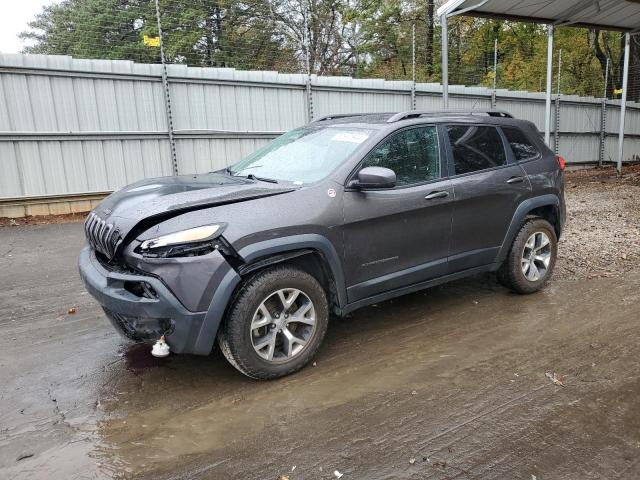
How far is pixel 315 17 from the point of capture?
2231 centimetres

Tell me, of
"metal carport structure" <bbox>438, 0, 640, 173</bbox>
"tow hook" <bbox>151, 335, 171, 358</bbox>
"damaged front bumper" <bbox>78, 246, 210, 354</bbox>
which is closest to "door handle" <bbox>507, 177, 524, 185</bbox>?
"damaged front bumper" <bbox>78, 246, 210, 354</bbox>

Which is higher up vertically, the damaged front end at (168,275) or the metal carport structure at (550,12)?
the metal carport structure at (550,12)

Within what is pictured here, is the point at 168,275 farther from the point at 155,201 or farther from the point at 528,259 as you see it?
the point at 528,259

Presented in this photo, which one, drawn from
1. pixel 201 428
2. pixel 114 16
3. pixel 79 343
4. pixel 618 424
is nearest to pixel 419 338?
pixel 618 424

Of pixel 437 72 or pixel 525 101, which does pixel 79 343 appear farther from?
pixel 437 72

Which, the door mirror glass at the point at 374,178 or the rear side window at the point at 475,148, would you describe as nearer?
the door mirror glass at the point at 374,178

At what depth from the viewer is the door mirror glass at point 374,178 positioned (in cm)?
363

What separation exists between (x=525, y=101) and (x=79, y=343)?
16.4 meters

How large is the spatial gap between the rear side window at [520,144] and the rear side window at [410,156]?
3.48ft

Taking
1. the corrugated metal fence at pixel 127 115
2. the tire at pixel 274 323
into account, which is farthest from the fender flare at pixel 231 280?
the corrugated metal fence at pixel 127 115

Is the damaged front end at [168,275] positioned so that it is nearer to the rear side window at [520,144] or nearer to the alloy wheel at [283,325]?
the alloy wheel at [283,325]

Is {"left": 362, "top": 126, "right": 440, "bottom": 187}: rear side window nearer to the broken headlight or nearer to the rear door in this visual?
the rear door

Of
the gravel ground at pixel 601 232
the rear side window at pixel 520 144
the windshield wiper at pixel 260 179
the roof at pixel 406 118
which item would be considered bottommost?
the gravel ground at pixel 601 232

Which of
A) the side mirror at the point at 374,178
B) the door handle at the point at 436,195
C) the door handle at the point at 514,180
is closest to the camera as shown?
the side mirror at the point at 374,178
